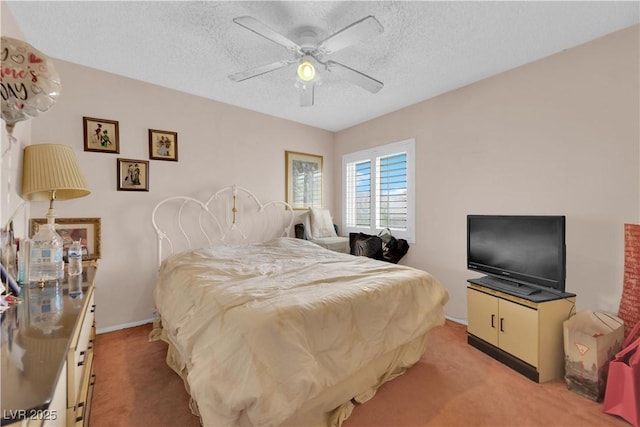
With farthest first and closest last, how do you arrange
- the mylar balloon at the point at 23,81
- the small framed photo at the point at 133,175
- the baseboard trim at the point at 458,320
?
the baseboard trim at the point at 458,320 → the small framed photo at the point at 133,175 → the mylar balloon at the point at 23,81

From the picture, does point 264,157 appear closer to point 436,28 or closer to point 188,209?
point 188,209

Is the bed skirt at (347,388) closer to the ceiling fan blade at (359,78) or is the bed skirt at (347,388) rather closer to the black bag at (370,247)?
the black bag at (370,247)

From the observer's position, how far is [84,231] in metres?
2.63

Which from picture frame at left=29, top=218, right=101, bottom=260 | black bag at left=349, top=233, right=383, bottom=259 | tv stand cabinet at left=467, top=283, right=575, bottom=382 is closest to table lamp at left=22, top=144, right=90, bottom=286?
picture frame at left=29, top=218, right=101, bottom=260

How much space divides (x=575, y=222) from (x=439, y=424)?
6.07 feet

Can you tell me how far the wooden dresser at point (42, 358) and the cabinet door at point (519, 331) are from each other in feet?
8.29

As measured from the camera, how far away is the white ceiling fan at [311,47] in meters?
1.62

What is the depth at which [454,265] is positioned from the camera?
3059 mm

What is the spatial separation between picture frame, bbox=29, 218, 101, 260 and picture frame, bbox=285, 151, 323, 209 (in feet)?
7.17

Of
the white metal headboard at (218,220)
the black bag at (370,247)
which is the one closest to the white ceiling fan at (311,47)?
the white metal headboard at (218,220)

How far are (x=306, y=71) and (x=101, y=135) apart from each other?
215 cm

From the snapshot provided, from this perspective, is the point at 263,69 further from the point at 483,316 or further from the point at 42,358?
the point at 483,316

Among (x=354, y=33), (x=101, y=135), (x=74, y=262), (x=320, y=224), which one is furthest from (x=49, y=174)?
(x=320, y=224)

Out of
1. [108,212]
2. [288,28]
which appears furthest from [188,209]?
[288,28]
